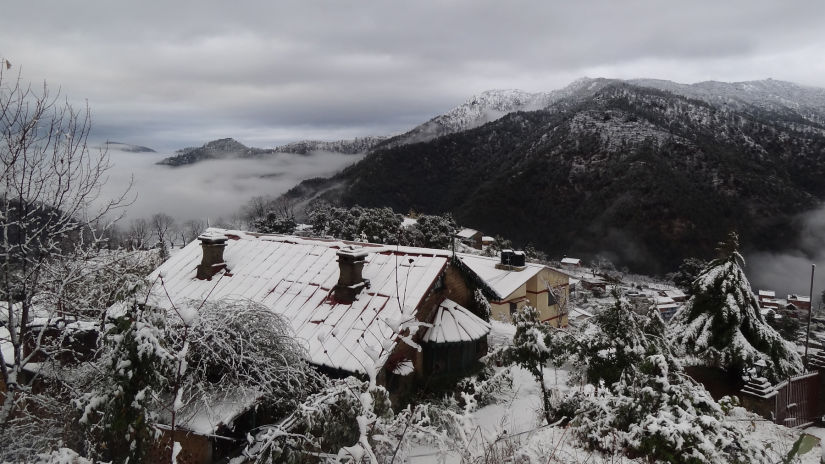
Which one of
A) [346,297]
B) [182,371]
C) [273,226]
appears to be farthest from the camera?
[273,226]

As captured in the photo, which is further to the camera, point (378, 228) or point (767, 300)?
point (767, 300)

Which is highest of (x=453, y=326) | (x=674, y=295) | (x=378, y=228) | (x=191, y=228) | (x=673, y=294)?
(x=453, y=326)

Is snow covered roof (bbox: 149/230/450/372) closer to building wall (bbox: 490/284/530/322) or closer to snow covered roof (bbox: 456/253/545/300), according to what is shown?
snow covered roof (bbox: 456/253/545/300)

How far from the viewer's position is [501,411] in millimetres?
11234

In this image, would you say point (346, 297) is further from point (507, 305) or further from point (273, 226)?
point (273, 226)

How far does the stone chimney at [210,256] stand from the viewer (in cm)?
1351

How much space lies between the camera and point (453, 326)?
37.4 feet

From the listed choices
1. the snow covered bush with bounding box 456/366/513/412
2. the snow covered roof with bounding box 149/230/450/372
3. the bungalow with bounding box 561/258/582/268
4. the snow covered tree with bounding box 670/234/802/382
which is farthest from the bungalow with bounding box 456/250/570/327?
the bungalow with bounding box 561/258/582/268

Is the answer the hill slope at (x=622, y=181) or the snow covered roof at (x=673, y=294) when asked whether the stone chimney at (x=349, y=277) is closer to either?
the snow covered roof at (x=673, y=294)

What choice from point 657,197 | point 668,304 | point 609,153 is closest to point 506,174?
point 609,153

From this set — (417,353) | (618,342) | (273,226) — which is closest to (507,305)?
(417,353)

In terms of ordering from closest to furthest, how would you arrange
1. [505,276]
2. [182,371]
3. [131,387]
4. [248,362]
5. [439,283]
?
[182,371] → [131,387] → [248,362] → [439,283] → [505,276]

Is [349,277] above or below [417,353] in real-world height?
above

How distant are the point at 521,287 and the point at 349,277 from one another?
20.9m
